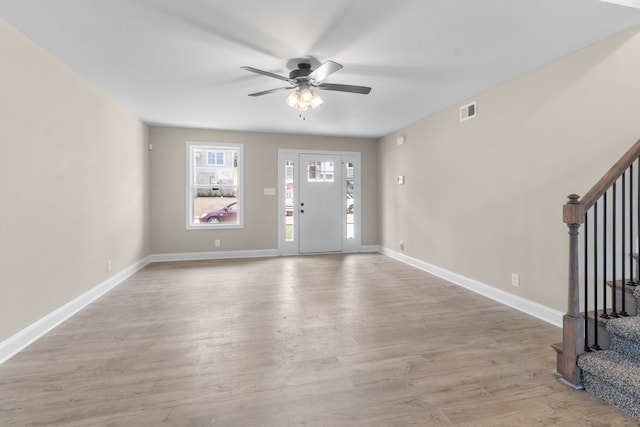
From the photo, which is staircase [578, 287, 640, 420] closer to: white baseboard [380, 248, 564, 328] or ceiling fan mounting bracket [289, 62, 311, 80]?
white baseboard [380, 248, 564, 328]

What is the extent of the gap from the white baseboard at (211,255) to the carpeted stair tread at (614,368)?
491 centimetres

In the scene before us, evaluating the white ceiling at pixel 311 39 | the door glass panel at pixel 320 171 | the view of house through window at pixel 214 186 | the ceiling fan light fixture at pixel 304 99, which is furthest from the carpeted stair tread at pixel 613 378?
the view of house through window at pixel 214 186

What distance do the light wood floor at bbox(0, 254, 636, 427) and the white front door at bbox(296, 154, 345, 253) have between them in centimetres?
268

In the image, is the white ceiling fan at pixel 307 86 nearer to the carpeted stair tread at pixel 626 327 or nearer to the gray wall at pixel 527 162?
the gray wall at pixel 527 162

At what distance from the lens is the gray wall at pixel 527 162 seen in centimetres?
244

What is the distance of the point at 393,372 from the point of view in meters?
2.03

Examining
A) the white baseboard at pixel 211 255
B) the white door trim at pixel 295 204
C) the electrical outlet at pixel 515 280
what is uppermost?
the white door trim at pixel 295 204

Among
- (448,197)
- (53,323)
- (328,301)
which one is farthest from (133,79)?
(448,197)

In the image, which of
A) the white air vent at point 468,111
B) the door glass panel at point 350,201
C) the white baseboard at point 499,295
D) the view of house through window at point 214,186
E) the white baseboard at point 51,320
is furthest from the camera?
the door glass panel at point 350,201

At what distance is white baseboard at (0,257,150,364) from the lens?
2207mm

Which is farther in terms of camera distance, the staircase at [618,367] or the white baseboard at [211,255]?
the white baseboard at [211,255]

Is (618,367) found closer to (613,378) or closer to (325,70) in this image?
(613,378)

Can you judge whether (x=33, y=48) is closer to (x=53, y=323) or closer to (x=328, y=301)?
(x=53, y=323)

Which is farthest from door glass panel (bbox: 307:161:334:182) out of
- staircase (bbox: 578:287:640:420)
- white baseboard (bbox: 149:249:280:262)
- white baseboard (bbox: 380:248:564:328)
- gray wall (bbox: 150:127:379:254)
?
staircase (bbox: 578:287:640:420)
